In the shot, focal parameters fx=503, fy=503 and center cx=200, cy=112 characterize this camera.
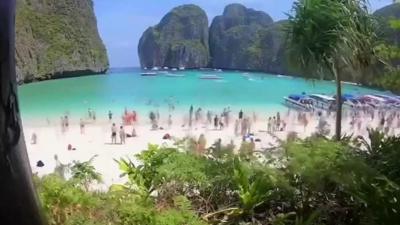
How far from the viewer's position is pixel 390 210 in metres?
2.05

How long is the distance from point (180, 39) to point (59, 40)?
2056 centimetres

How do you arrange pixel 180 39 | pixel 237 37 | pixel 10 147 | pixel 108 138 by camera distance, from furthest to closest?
1. pixel 180 39
2. pixel 237 37
3. pixel 108 138
4. pixel 10 147

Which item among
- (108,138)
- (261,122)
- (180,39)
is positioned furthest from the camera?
(180,39)

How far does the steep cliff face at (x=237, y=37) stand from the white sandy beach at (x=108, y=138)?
3296 centimetres

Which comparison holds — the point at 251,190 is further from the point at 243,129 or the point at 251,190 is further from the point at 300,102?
the point at 300,102

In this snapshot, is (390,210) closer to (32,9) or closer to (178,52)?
(32,9)

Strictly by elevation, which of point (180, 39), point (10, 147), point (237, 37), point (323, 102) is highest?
point (237, 37)

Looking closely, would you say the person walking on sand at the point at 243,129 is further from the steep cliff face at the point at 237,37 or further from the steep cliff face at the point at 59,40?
the steep cliff face at the point at 237,37

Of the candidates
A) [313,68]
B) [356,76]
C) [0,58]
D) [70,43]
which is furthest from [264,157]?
[70,43]

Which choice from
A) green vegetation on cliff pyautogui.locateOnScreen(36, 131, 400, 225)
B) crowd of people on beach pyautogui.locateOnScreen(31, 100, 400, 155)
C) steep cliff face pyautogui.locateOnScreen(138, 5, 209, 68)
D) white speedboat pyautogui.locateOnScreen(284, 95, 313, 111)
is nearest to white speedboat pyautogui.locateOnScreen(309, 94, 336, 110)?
white speedboat pyautogui.locateOnScreen(284, 95, 313, 111)

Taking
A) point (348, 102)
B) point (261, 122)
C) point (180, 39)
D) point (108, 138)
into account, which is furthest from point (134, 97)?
point (180, 39)

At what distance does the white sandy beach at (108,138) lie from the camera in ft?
37.5

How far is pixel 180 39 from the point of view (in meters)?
57.8

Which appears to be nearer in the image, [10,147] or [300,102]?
[10,147]
